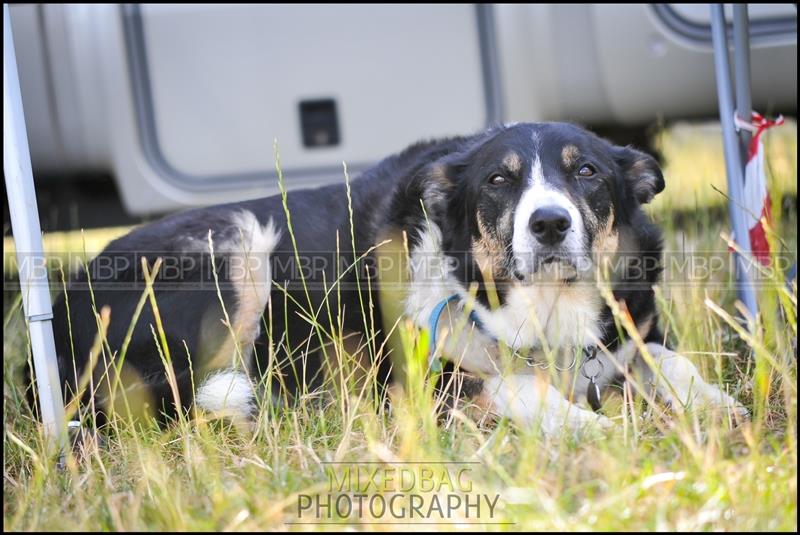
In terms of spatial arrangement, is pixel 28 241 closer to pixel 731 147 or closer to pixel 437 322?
pixel 437 322

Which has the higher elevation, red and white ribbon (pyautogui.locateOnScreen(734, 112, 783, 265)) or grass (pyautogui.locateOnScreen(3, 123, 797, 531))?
red and white ribbon (pyautogui.locateOnScreen(734, 112, 783, 265))

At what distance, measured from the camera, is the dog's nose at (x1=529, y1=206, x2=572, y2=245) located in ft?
8.02

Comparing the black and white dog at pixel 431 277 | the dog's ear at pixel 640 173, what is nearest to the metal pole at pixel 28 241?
the black and white dog at pixel 431 277

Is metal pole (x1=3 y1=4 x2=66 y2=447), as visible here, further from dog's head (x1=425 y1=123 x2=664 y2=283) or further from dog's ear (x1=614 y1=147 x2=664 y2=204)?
dog's ear (x1=614 y1=147 x2=664 y2=204)

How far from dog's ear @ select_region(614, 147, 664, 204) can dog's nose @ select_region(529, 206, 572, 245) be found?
1.83ft

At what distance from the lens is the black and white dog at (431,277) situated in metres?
2.64

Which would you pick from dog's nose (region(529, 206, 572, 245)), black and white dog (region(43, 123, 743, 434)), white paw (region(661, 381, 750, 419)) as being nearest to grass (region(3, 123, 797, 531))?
white paw (region(661, 381, 750, 419))

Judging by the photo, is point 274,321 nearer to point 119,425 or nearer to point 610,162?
point 119,425

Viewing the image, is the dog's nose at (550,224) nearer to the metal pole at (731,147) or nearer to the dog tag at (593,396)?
the dog tag at (593,396)

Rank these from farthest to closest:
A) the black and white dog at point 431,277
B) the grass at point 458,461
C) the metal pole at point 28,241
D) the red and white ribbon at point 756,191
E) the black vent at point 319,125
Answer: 1. the black vent at point 319,125
2. the red and white ribbon at point 756,191
3. the black and white dog at point 431,277
4. the metal pole at point 28,241
5. the grass at point 458,461

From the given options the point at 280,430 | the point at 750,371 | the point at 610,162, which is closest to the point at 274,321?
the point at 280,430

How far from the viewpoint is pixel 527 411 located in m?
2.51

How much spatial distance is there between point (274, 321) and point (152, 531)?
55.6 inches

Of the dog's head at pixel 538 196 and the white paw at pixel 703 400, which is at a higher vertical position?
the dog's head at pixel 538 196
